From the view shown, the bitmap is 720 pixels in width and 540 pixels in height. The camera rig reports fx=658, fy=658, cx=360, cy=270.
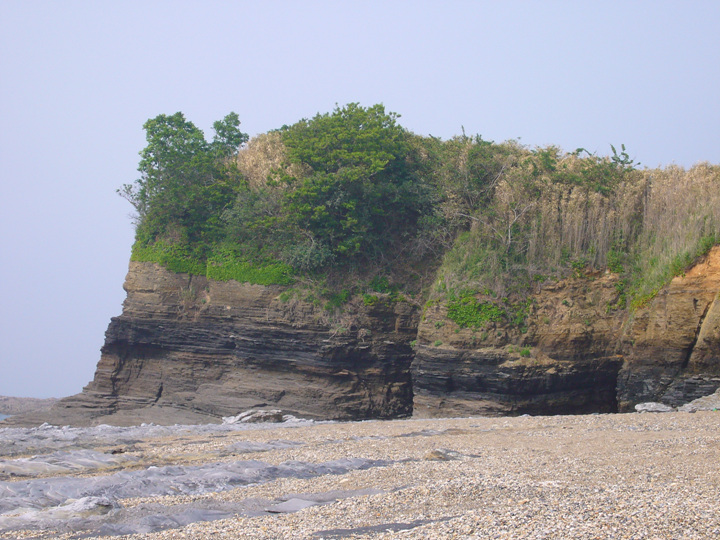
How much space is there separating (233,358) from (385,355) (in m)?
4.91

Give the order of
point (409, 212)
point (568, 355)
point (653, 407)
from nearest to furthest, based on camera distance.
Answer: point (653, 407) < point (568, 355) < point (409, 212)

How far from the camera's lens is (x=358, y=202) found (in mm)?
20109

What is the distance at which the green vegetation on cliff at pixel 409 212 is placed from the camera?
1731 cm

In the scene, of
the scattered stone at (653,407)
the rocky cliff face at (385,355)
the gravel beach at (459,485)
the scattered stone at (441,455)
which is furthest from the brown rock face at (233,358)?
the scattered stone at (441,455)

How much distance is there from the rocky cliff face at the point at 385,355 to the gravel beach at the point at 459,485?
161 inches

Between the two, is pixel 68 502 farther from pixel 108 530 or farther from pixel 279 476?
pixel 279 476

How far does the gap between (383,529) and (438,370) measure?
39.4 ft

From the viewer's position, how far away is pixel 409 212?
21156 mm

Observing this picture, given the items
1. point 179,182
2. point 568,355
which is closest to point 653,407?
point 568,355

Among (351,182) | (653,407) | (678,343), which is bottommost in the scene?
(653,407)

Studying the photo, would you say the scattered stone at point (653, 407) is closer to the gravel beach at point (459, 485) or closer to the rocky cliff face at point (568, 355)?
the rocky cliff face at point (568, 355)

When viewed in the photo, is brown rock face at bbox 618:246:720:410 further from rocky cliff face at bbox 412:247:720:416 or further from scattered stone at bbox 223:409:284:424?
scattered stone at bbox 223:409:284:424

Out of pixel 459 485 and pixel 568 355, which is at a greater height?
pixel 568 355

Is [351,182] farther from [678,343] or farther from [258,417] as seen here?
[678,343]
